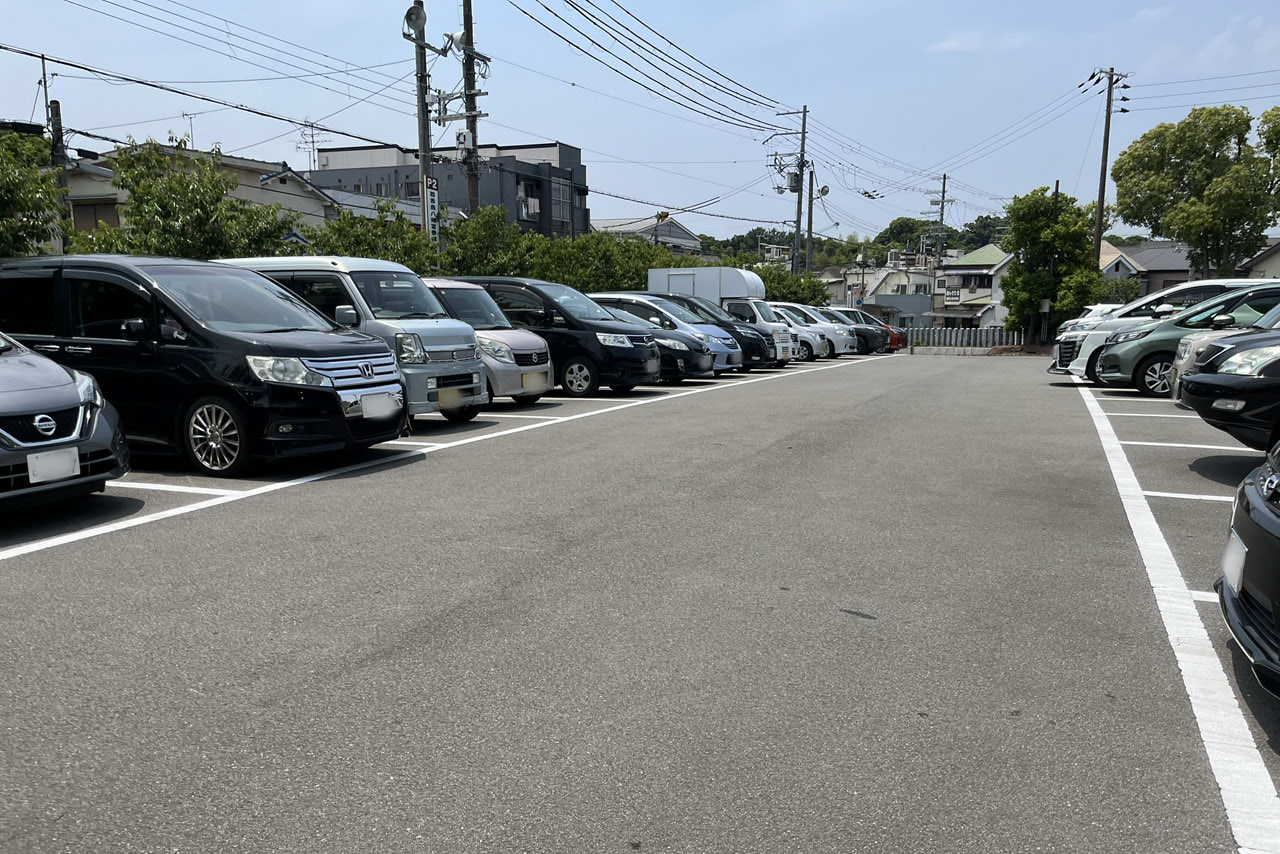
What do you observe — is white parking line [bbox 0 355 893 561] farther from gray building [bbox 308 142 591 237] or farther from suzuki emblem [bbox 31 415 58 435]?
gray building [bbox 308 142 591 237]

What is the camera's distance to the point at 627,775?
315 cm

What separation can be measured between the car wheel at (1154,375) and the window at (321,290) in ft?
39.4

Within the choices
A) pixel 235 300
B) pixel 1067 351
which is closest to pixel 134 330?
pixel 235 300

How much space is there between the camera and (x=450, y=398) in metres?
11.1

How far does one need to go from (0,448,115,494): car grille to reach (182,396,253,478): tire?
4.51 ft

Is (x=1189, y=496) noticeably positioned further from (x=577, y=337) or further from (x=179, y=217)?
(x=179, y=217)

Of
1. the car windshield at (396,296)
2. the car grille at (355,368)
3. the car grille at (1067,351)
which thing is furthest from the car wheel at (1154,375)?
the car grille at (355,368)

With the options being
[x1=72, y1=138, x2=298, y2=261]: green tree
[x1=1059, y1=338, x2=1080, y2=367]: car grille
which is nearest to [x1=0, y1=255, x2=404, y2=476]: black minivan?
[x1=72, y1=138, x2=298, y2=261]: green tree

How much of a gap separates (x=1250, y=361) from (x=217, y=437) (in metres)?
8.26

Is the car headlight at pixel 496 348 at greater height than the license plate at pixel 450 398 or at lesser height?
greater

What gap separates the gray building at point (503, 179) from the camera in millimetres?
54938

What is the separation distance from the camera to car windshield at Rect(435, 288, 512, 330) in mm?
13297

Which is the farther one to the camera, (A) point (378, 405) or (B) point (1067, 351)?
(B) point (1067, 351)

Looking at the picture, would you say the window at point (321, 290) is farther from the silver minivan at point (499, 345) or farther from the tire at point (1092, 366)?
the tire at point (1092, 366)
